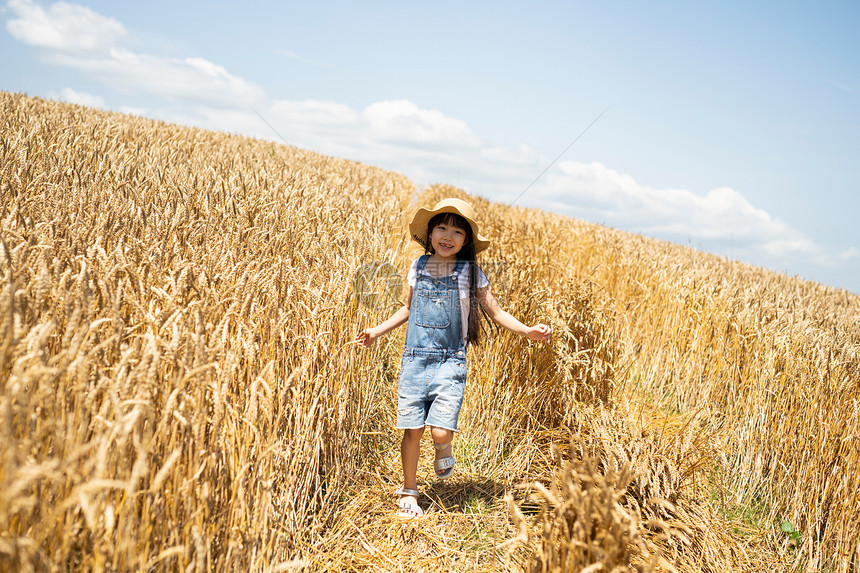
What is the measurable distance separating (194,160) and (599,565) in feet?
18.9

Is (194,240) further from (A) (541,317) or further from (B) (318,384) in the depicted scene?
(A) (541,317)

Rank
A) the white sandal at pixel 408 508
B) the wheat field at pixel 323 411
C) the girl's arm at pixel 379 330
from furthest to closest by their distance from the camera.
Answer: the girl's arm at pixel 379 330, the white sandal at pixel 408 508, the wheat field at pixel 323 411

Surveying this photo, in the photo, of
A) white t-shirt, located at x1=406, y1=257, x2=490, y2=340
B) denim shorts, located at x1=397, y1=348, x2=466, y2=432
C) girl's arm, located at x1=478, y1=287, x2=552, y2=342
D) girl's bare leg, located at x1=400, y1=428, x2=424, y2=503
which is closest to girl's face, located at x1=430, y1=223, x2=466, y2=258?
white t-shirt, located at x1=406, y1=257, x2=490, y2=340

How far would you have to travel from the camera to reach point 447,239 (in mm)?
2596

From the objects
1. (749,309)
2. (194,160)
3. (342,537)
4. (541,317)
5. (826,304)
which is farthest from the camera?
(826,304)

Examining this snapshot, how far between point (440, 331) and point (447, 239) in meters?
0.45

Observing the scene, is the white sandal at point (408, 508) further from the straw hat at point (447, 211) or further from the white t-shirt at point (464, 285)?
the straw hat at point (447, 211)

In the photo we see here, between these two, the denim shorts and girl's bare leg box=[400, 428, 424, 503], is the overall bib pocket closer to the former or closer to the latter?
the denim shorts

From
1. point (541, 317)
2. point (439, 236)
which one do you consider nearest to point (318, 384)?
point (439, 236)

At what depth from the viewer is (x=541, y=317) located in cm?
328

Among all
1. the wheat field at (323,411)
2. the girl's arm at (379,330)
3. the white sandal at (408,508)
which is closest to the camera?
the wheat field at (323,411)

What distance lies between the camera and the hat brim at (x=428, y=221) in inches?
101

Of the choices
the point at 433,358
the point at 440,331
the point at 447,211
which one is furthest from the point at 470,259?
the point at 433,358

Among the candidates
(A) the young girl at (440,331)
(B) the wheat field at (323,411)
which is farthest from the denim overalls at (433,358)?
(B) the wheat field at (323,411)
